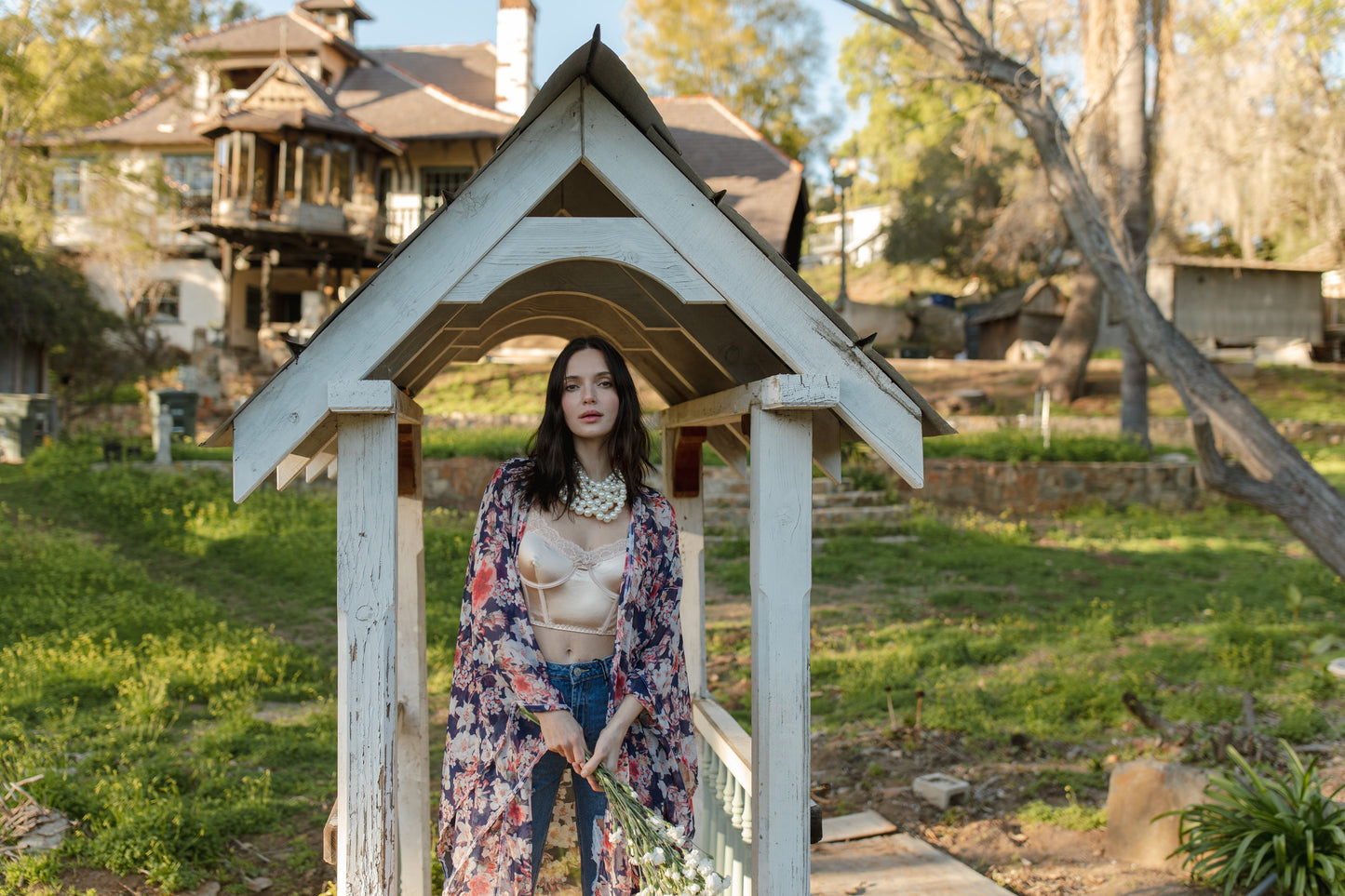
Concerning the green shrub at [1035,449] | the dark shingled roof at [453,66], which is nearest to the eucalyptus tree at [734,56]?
the dark shingled roof at [453,66]

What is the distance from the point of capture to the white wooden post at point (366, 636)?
213 cm

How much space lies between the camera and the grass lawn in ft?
13.3

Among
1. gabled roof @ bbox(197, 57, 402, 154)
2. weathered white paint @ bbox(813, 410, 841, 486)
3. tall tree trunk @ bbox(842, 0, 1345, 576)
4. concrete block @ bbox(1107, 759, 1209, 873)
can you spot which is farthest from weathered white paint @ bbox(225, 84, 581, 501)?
gabled roof @ bbox(197, 57, 402, 154)

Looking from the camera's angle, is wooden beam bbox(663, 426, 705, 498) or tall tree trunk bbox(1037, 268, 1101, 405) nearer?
wooden beam bbox(663, 426, 705, 498)

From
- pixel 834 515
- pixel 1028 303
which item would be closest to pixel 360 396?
pixel 834 515

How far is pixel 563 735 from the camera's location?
2199 millimetres

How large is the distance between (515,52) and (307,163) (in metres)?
4.75

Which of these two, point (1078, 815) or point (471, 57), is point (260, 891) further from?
point (471, 57)

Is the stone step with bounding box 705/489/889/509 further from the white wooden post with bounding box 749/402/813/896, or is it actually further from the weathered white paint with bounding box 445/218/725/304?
the weathered white paint with bounding box 445/218/725/304

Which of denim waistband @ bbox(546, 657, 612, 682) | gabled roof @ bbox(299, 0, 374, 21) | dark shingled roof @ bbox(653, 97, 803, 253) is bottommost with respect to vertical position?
denim waistband @ bbox(546, 657, 612, 682)

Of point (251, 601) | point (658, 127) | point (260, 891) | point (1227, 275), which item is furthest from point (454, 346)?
point (1227, 275)

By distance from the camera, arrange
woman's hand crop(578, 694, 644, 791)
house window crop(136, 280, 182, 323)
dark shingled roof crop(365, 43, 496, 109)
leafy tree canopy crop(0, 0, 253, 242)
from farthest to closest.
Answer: dark shingled roof crop(365, 43, 496, 109), house window crop(136, 280, 182, 323), leafy tree canopy crop(0, 0, 253, 242), woman's hand crop(578, 694, 644, 791)

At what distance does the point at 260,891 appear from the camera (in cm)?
352

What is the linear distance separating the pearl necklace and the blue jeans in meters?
0.37
